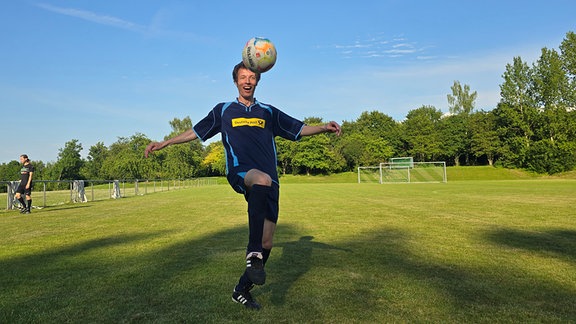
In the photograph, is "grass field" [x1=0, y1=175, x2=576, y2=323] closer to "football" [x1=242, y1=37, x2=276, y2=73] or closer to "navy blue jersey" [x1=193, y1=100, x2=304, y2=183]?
"navy blue jersey" [x1=193, y1=100, x2=304, y2=183]

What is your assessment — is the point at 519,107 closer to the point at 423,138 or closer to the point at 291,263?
the point at 423,138

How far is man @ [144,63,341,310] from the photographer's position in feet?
11.4

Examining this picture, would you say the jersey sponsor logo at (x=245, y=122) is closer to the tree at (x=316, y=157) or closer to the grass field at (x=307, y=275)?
the grass field at (x=307, y=275)

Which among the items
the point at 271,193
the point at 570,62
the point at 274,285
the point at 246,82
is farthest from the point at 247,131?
the point at 570,62

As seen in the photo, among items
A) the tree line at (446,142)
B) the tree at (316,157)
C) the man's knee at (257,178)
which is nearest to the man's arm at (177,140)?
the man's knee at (257,178)

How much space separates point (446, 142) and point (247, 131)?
307 ft

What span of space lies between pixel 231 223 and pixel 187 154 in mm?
74572

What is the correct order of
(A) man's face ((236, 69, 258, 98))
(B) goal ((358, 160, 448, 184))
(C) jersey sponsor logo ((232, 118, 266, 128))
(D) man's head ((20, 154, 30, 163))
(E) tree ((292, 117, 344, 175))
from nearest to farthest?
1. (C) jersey sponsor logo ((232, 118, 266, 128))
2. (A) man's face ((236, 69, 258, 98))
3. (D) man's head ((20, 154, 30, 163))
4. (B) goal ((358, 160, 448, 184))
5. (E) tree ((292, 117, 344, 175))

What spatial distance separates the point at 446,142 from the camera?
3509 inches

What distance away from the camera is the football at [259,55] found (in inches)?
162

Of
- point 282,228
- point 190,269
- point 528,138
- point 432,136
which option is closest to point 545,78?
point 528,138

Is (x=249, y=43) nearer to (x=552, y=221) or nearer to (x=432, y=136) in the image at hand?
(x=552, y=221)

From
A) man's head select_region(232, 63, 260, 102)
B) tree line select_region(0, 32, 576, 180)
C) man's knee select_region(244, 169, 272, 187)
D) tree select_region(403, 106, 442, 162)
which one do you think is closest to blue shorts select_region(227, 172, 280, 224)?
man's knee select_region(244, 169, 272, 187)

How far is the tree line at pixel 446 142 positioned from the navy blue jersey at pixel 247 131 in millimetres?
73725
